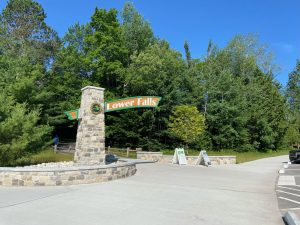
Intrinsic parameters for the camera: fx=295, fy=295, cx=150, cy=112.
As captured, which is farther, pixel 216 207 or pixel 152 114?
pixel 152 114

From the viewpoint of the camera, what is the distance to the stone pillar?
12562 mm

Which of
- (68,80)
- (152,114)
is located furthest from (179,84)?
(68,80)

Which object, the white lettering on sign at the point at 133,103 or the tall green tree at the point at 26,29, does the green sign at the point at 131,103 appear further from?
the tall green tree at the point at 26,29

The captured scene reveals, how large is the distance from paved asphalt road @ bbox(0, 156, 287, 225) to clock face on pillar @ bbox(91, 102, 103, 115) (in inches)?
151

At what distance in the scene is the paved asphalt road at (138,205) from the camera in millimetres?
5852

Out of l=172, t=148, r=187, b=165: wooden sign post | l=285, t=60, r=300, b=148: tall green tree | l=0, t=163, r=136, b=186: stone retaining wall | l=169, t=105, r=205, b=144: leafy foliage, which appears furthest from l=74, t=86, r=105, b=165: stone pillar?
l=285, t=60, r=300, b=148: tall green tree

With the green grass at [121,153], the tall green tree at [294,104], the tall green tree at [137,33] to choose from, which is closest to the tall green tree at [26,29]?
the tall green tree at [137,33]

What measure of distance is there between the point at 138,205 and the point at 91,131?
6244mm

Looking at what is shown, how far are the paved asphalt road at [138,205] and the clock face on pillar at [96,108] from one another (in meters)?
3.82

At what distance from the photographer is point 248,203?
759 cm

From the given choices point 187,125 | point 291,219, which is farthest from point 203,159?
point 291,219

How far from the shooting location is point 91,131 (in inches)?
500

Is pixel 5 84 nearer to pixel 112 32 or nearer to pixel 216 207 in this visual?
pixel 112 32

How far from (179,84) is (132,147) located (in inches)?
321
